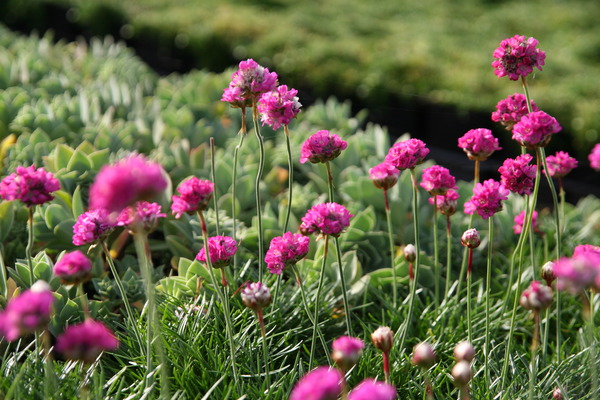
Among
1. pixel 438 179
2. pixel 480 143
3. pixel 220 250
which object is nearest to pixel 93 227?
pixel 220 250

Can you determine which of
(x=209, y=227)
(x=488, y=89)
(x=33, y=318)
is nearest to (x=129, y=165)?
(x=33, y=318)

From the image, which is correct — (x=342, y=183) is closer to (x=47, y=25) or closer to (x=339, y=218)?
(x=339, y=218)

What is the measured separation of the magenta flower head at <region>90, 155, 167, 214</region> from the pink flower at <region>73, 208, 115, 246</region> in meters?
0.58

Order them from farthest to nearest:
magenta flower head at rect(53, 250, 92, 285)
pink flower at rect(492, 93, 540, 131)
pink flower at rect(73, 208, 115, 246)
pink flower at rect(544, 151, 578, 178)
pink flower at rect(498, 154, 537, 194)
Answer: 1. pink flower at rect(544, 151, 578, 178)
2. pink flower at rect(492, 93, 540, 131)
3. pink flower at rect(498, 154, 537, 194)
4. pink flower at rect(73, 208, 115, 246)
5. magenta flower head at rect(53, 250, 92, 285)

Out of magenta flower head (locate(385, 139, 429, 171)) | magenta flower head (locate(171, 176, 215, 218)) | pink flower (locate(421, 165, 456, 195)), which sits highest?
magenta flower head (locate(385, 139, 429, 171))

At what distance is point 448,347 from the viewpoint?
1.91 meters

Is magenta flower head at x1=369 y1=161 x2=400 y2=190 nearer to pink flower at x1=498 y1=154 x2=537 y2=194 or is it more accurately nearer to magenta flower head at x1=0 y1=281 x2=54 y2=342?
pink flower at x1=498 y1=154 x2=537 y2=194

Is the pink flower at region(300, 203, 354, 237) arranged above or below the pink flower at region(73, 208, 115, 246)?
above

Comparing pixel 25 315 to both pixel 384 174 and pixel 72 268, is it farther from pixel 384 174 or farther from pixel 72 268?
pixel 384 174

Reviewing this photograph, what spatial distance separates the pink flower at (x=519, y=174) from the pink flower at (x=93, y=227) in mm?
911

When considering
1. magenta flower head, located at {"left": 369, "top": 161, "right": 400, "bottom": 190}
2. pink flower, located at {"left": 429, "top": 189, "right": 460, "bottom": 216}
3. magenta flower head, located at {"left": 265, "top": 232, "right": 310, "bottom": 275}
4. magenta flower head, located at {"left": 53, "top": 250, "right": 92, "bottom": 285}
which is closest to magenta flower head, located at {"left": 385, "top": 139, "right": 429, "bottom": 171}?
magenta flower head, located at {"left": 369, "top": 161, "right": 400, "bottom": 190}

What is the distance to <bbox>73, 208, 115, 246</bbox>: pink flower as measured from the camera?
1487 mm

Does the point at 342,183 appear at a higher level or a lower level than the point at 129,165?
lower

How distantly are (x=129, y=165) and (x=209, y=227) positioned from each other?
143 cm
